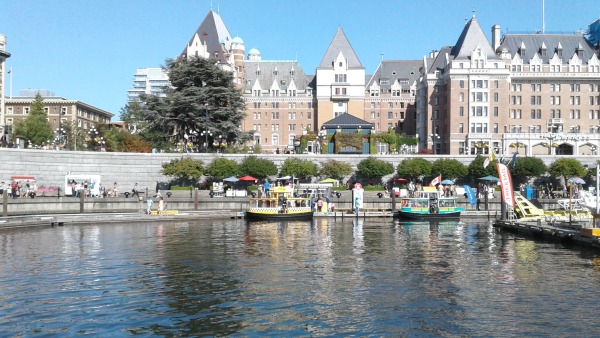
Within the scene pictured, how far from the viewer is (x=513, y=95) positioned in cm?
10794

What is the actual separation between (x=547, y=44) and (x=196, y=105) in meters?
64.5

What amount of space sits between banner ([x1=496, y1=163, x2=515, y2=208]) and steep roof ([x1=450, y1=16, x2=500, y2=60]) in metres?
59.3

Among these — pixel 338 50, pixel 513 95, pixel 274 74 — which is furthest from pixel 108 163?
pixel 274 74

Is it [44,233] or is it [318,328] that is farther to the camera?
[44,233]

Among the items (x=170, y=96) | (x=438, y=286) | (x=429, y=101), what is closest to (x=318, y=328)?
(x=438, y=286)

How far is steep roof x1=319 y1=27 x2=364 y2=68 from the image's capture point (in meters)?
124

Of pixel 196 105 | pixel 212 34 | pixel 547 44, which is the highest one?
pixel 212 34

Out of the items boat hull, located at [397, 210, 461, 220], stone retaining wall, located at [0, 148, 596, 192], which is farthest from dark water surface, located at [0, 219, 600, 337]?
stone retaining wall, located at [0, 148, 596, 192]

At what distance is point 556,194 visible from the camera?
6831 centimetres

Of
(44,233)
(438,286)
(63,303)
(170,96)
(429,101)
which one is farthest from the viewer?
(429,101)

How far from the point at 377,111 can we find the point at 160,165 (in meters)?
68.3

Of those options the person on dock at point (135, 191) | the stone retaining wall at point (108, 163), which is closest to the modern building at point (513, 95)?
the stone retaining wall at point (108, 163)

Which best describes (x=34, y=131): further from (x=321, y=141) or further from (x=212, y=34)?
(x=321, y=141)

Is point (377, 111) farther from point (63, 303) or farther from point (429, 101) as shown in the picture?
point (63, 303)
